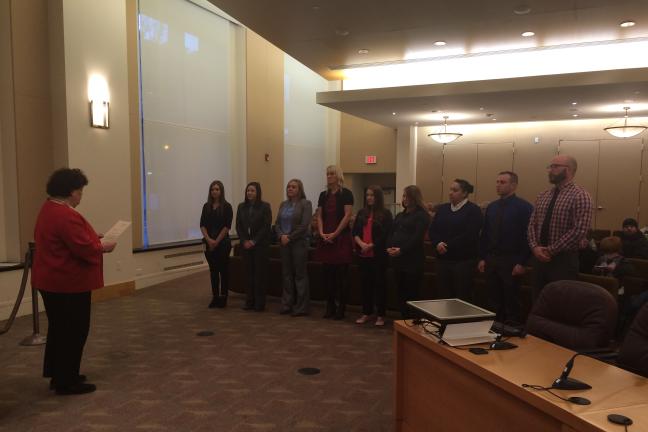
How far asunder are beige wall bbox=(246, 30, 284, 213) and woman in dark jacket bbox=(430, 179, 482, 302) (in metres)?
5.77

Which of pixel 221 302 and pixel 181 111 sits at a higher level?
pixel 181 111

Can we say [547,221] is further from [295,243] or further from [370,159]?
[370,159]

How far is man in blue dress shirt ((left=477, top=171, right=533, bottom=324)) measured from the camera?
416 cm

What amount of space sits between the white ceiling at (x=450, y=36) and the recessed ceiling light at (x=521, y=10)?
1.3 inches

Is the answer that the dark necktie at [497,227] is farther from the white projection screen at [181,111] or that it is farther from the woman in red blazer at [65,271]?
the white projection screen at [181,111]

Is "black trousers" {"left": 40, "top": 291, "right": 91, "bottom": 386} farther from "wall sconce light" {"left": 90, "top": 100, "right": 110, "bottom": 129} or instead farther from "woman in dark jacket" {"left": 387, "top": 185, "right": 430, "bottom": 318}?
"wall sconce light" {"left": 90, "top": 100, "right": 110, "bottom": 129}

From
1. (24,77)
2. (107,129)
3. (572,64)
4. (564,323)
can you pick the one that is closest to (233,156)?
(107,129)

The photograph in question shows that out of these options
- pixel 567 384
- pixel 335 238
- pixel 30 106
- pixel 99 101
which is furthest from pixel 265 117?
pixel 567 384

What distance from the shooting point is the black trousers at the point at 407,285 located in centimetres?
474

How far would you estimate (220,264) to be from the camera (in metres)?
5.66

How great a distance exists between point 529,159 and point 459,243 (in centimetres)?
729

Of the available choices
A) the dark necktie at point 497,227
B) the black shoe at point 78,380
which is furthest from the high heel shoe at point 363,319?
the black shoe at point 78,380

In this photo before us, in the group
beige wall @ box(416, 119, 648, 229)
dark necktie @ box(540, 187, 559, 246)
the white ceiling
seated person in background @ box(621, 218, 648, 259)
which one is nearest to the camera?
dark necktie @ box(540, 187, 559, 246)

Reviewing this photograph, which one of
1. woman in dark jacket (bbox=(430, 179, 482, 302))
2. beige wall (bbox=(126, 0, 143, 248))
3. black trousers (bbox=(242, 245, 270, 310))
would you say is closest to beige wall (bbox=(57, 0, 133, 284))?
beige wall (bbox=(126, 0, 143, 248))
